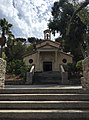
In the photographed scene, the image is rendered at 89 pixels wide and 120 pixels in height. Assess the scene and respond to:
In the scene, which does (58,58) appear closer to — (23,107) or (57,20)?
(57,20)

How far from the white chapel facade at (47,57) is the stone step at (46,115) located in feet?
91.0

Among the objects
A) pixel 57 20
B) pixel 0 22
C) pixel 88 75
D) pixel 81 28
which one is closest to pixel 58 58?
pixel 57 20

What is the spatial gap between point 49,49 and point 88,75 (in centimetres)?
2557

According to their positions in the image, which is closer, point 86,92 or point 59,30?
point 86,92

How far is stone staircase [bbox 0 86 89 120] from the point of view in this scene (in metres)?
6.43

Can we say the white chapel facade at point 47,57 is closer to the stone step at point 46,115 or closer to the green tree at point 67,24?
the green tree at point 67,24

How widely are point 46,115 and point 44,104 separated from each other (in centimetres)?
62

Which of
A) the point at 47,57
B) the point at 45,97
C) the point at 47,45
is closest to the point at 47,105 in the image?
the point at 45,97

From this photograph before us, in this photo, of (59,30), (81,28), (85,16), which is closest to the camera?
(85,16)

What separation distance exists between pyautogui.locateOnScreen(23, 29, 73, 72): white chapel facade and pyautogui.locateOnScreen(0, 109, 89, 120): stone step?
91.0 feet

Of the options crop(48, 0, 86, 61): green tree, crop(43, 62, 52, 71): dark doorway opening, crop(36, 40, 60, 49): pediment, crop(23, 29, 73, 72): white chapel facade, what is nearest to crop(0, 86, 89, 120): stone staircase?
crop(48, 0, 86, 61): green tree

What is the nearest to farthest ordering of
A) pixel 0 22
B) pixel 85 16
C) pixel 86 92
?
pixel 86 92 < pixel 85 16 < pixel 0 22

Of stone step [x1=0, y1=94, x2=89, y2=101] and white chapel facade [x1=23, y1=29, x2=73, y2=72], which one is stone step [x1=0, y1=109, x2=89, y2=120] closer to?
stone step [x1=0, y1=94, x2=89, y2=101]

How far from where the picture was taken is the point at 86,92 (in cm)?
830
